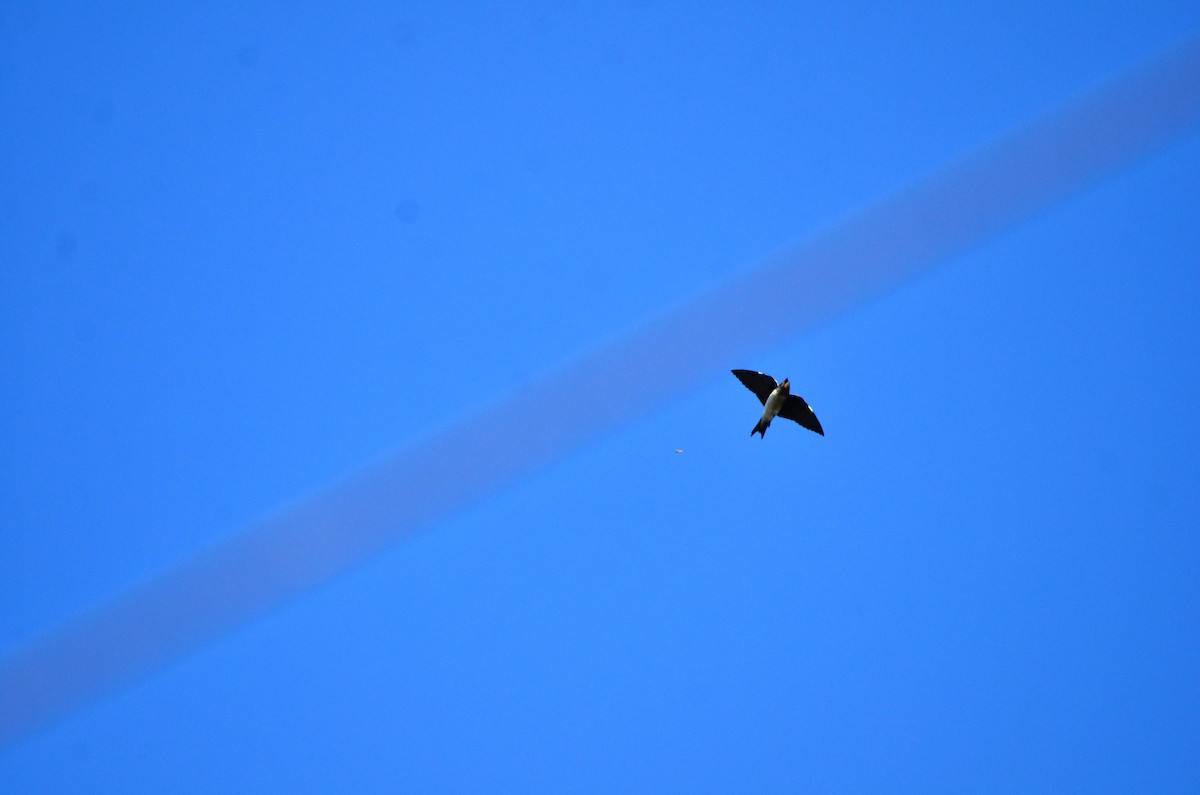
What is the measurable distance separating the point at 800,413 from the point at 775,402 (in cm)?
81

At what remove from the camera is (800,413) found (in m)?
16.7

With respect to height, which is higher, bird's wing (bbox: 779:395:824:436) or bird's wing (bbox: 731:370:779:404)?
bird's wing (bbox: 731:370:779:404)

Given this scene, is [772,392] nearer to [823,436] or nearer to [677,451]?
[823,436]

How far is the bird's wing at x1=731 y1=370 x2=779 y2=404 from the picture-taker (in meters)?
16.3

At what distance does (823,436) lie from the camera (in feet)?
56.0

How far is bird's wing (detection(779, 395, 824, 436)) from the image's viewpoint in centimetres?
1638

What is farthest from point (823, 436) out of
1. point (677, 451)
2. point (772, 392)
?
point (677, 451)

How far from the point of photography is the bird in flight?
1594 cm

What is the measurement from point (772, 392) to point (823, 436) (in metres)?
1.59

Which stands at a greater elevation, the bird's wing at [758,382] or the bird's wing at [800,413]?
the bird's wing at [758,382]

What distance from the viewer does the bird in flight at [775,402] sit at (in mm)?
15938

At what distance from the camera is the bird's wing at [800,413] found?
1638 cm

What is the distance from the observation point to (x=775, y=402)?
52.7ft

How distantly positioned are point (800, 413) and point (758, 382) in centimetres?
93
